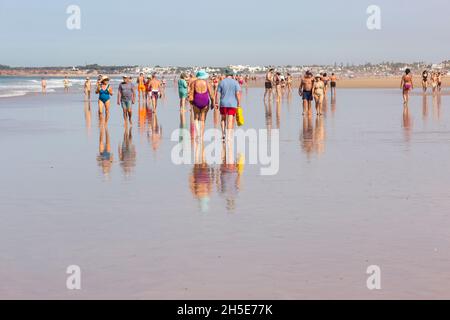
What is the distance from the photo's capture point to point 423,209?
35.6 ft

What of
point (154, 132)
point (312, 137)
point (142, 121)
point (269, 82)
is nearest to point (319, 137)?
point (312, 137)

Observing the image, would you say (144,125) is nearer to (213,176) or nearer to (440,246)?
(213,176)

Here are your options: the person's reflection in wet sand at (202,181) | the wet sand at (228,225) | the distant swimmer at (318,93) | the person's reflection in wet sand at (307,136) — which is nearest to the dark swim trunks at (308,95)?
the distant swimmer at (318,93)

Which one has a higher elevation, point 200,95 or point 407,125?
point 200,95

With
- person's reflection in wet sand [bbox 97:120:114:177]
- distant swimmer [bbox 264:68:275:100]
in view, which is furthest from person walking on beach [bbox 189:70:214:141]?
distant swimmer [bbox 264:68:275:100]

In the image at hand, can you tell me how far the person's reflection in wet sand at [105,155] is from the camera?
15.1m

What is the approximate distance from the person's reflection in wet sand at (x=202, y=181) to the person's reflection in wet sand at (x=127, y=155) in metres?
1.09

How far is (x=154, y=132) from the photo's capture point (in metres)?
23.2

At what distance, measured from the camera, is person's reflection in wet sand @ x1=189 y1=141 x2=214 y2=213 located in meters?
11.7

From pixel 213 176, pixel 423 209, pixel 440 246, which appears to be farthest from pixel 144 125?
pixel 440 246

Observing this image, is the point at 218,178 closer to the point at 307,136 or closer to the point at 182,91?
the point at 307,136

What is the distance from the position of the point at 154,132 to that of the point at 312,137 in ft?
14.7

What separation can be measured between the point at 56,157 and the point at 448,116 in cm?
1638

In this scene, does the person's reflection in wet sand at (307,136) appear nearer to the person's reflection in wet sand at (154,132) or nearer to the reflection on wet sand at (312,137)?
the reflection on wet sand at (312,137)
